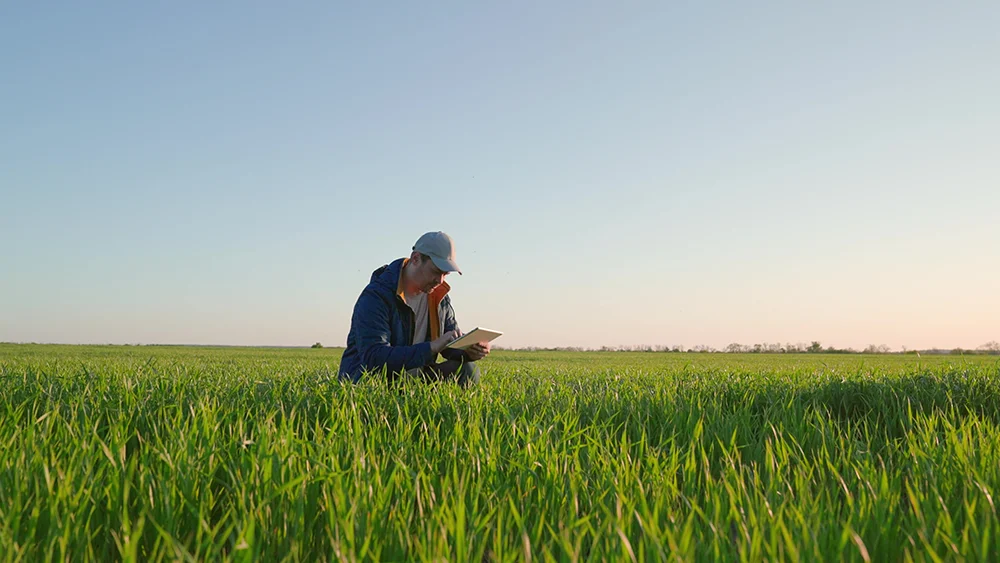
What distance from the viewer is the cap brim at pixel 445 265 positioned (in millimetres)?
5473

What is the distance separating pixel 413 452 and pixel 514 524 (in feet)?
2.48

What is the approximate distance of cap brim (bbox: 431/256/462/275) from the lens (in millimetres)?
5473

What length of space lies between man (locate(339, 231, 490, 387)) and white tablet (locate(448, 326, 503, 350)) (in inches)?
10.7

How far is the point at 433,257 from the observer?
219 inches

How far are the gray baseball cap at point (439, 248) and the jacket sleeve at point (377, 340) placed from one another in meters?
0.68

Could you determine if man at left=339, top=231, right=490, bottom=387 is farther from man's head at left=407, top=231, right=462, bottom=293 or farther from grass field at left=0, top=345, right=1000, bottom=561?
grass field at left=0, top=345, right=1000, bottom=561

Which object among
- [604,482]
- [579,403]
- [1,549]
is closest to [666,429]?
[579,403]

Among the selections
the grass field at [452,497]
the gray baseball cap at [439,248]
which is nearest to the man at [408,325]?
the gray baseball cap at [439,248]

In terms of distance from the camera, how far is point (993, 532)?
6.57 feet

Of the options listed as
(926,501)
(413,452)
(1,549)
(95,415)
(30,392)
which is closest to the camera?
(1,549)

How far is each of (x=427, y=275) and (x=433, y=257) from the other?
0.93ft

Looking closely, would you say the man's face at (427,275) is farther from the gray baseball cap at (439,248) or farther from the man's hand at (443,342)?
the man's hand at (443,342)

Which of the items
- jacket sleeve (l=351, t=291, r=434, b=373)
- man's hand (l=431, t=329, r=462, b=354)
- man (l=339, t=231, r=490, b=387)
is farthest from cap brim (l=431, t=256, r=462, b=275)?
jacket sleeve (l=351, t=291, r=434, b=373)

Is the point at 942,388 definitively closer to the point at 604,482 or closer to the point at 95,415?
the point at 604,482
